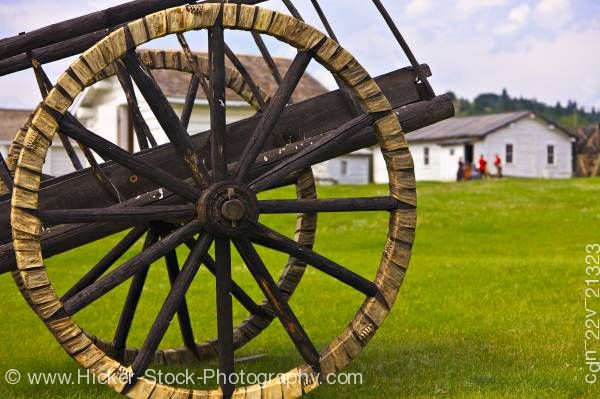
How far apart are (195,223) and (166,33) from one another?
3.93 ft

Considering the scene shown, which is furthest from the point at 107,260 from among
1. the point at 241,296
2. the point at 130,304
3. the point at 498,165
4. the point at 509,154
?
the point at 509,154

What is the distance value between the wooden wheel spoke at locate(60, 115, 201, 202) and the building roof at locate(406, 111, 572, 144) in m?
52.3

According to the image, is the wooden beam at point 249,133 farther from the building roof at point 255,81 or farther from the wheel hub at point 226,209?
the building roof at point 255,81

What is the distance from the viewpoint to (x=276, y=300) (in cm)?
606

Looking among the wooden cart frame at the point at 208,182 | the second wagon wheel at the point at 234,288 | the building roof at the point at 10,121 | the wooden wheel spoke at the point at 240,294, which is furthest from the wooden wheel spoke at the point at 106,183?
the building roof at the point at 10,121

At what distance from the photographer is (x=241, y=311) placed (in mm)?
12680

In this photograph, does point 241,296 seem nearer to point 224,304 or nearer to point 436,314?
point 224,304

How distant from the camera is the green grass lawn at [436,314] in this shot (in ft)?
23.6

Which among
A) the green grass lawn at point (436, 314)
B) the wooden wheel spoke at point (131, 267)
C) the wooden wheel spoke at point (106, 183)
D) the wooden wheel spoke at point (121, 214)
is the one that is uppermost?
the wooden wheel spoke at point (106, 183)

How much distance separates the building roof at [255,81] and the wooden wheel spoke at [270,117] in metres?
25.9

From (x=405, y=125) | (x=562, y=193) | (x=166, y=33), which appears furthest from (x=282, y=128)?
(x=562, y=193)

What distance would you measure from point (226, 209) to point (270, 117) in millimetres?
705

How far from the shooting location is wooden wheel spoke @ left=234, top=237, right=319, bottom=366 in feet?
19.6

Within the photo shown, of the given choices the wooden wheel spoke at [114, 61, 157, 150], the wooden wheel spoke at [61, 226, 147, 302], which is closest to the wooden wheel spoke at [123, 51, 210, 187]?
the wooden wheel spoke at [114, 61, 157, 150]
